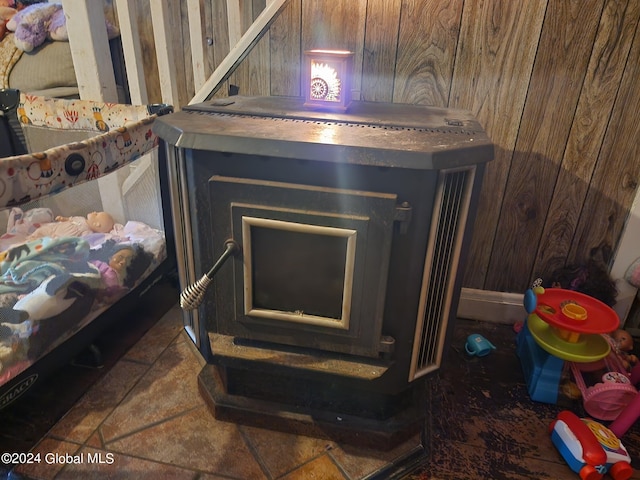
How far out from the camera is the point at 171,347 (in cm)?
146

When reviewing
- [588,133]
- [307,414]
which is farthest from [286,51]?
[307,414]

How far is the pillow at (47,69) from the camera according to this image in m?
2.02

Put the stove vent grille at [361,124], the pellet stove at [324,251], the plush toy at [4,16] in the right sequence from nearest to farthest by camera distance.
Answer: the pellet stove at [324,251] → the stove vent grille at [361,124] → the plush toy at [4,16]

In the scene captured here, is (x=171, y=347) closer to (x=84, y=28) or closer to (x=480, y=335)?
(x=480, y=335)

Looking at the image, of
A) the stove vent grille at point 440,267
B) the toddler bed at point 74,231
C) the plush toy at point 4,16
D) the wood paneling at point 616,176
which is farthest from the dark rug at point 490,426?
the plush toy at point 4,16

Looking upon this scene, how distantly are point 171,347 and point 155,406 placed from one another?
0.26m

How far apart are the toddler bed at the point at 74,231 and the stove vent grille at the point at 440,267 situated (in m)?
0.90

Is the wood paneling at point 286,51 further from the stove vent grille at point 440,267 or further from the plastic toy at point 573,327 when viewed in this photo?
the plastic toy at point 573,327

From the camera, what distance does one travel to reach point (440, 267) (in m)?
0.98

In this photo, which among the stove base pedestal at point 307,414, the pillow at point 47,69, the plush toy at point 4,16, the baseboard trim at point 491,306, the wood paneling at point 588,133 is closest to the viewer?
the stove base pedestal at point 307,414

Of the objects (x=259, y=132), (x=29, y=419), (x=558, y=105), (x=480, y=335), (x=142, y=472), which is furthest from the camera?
(x=480, y=335)

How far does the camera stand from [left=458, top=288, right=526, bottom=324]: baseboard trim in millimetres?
1642

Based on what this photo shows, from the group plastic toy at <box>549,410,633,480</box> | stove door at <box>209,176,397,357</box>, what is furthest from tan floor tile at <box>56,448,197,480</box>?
plastic toy at <box>549,410,633,480</box>

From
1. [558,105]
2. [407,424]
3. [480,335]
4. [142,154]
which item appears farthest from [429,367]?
[142,154]
